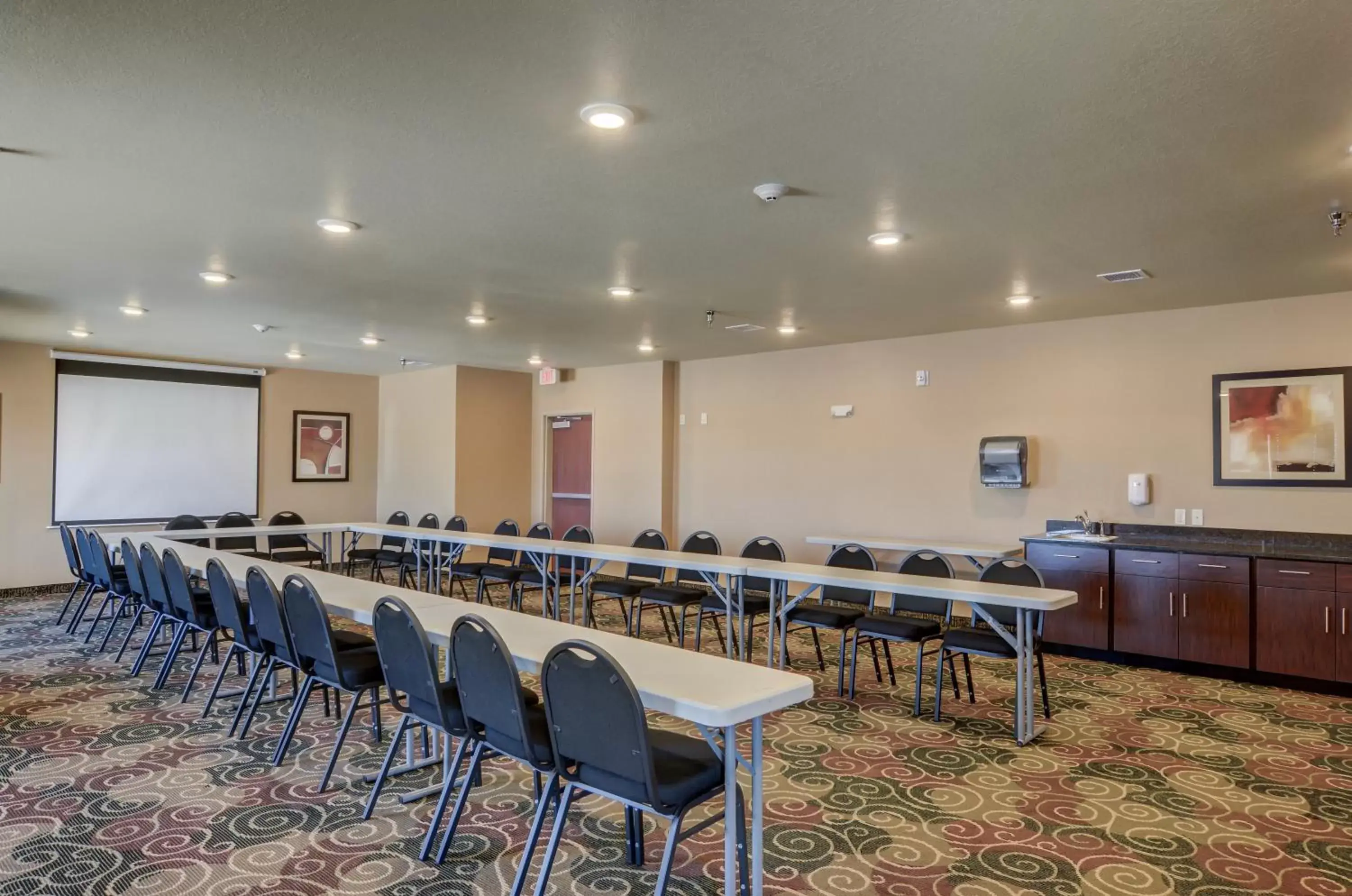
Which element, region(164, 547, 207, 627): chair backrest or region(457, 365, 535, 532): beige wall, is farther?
region(457, 365, 535, 532): beige wall

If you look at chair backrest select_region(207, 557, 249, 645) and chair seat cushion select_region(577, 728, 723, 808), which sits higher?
chair backrest select_region(207, 557, 249, 645)

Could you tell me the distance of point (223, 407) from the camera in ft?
32.3

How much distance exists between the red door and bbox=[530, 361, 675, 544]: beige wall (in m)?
0.16

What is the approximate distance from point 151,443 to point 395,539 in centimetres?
321

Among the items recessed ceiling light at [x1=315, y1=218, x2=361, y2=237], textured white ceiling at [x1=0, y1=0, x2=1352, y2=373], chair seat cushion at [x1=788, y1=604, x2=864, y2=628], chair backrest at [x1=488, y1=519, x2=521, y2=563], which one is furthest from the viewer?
chair backrest at [x1=488, y1=519, x2=521, y2=563]

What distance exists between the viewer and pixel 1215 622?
5379 mm

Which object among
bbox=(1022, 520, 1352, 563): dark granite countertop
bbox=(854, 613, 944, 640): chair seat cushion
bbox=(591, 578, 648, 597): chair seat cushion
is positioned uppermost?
bbox=(1022, 520, 1352, 563): dark granite countertop

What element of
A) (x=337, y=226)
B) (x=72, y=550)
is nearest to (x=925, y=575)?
(x=337, y=226)

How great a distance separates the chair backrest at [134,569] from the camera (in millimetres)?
5520

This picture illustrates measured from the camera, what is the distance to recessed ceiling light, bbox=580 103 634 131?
9.02 feet

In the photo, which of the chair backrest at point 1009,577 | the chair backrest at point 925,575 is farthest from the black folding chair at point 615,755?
the chair backrest at point 925,575

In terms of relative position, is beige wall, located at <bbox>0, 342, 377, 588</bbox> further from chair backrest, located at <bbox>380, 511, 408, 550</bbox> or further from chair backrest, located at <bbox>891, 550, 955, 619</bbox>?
chair backrest, located at <bbox>891, 550, 955, 619</bbox>

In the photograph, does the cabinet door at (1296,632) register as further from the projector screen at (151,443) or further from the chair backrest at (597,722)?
the projector screen at (151,443)

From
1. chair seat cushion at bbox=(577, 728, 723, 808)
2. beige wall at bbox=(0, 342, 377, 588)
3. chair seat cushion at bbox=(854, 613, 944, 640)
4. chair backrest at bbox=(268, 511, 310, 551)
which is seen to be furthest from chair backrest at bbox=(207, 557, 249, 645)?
beige wall at bbox=(0, 342, 377, 588)
